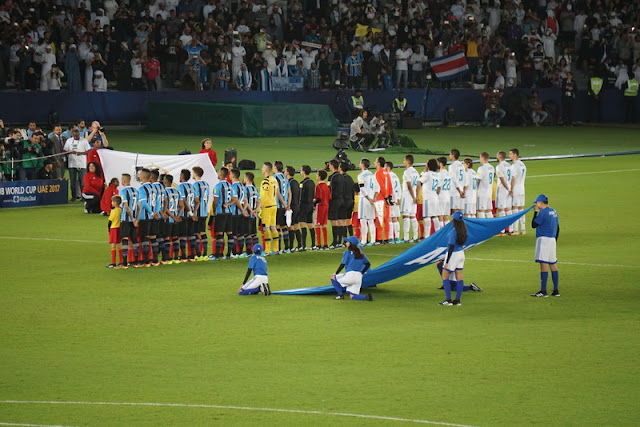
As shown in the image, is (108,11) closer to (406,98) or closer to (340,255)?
(406,98)

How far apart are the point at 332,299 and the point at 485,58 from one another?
40.7 m

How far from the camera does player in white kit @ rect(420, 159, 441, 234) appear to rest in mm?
24047

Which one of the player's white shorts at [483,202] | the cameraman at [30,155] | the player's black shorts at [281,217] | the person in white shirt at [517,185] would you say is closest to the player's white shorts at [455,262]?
the player's black shorts at [281,217]

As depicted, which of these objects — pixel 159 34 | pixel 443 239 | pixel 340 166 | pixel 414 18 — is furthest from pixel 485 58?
pixel 443 239

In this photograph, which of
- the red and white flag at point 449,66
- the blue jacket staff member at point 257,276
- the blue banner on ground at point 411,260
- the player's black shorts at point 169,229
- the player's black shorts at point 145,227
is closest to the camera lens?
the blue jacket staff member at point 257,276

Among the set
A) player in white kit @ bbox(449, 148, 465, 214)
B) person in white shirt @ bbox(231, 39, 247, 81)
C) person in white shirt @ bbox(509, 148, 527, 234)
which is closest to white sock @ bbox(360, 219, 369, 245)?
player in white kit @ bbox(449, 148, 465, 214)

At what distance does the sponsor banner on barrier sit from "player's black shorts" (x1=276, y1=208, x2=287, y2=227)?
2939 centimetres

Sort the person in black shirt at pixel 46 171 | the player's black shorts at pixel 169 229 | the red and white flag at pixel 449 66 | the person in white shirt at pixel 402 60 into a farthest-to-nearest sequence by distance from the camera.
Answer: the person in white shirt at pixel 402 60 < the red and white flag at pixel 449 66 < the person in black shirt at pixel 46 171 < the player's black shorts at pixel 169 229

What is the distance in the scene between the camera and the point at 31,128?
A: 102 ft

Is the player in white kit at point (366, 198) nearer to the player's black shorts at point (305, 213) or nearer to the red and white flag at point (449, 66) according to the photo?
the player's black shorts at point (305, 213)

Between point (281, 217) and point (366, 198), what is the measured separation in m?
1.87

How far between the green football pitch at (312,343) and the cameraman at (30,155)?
5.66 m

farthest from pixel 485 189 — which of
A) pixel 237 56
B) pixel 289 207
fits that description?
pixel 237 56

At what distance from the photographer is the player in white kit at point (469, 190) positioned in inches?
975
